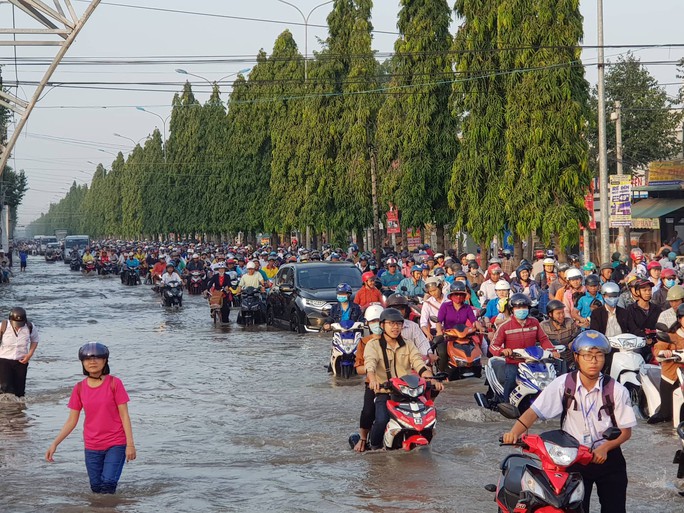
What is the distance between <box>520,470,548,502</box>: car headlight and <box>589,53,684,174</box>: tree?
52036 mm

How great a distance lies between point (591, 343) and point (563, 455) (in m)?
0.69

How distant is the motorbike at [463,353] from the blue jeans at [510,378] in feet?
9.91

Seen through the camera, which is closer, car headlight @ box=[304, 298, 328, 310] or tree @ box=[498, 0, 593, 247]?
car headlight @ box=[304, 298, 328, 310]

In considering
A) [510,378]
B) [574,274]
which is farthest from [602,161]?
[510,378]

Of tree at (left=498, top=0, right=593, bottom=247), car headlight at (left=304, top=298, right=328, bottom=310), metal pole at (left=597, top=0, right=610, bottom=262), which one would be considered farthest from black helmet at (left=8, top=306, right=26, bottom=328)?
tree at (left=498, top=0, right=593, bottom=247)

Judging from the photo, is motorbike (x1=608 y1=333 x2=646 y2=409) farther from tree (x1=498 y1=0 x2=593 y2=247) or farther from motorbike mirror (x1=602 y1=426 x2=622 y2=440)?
tree (x1=498 y1=0 x2=593 y2=247)

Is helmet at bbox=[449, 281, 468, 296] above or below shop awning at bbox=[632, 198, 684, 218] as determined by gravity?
below

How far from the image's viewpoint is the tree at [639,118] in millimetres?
57844

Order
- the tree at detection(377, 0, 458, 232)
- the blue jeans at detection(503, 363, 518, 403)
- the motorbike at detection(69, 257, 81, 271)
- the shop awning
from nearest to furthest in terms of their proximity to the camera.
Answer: the blue jeans at detection(503, 363, 518, 403)
the tree at detection(377, 0, 458, 232)
the shop awning
the motorbike at detection(69, 257, 81, 271)

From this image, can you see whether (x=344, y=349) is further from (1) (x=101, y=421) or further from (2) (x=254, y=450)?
(1) (x=101, y=421)

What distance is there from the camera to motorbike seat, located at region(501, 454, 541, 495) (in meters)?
6.71

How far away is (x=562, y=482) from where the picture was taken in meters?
6.48

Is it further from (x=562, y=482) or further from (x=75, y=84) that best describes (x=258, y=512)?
(x=75, y=84)

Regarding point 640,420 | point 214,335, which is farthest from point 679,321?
point 214,335
